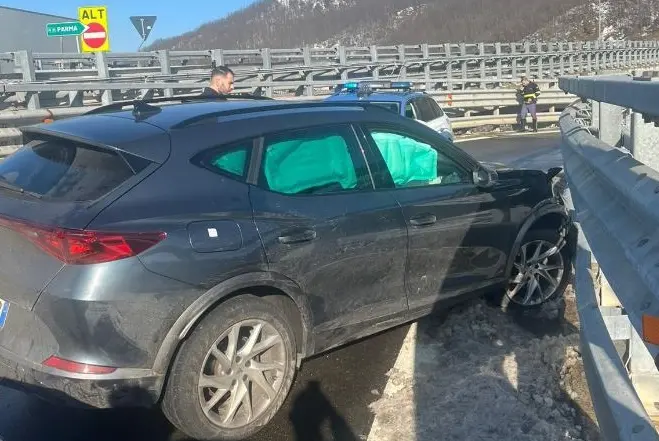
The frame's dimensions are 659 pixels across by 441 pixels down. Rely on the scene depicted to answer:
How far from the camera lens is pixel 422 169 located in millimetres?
5031

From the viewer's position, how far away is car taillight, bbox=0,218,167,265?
11.1ft

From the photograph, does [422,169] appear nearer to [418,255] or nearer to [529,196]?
[418,255]

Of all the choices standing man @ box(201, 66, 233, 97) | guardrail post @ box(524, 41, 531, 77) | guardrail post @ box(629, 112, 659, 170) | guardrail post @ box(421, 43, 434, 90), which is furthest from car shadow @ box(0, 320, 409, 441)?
guardrail post @ box(524, 41, 531, 77)

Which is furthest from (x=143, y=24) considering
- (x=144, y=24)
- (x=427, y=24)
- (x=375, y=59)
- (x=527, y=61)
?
(x=427, y=24)

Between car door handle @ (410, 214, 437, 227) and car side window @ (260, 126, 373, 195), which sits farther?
car door handle @ (410, 214, 437, 227)

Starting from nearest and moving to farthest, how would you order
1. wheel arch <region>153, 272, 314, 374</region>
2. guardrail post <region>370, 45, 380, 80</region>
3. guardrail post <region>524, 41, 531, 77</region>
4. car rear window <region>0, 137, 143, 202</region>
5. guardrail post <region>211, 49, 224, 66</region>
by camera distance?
wheel arch <region>153, 272, 314, 374</region> → car rear window <region>0, 137, 143, 202</region> → guardrail post <region>211, 49, 224, 66</region> → guardrail post <region>370, 45, 380, 80</region> → guardrail post <region>524, 41, 531, 77</region>

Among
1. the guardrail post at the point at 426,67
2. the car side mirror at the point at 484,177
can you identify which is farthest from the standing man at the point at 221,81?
the guardrail post at the point at 426,67

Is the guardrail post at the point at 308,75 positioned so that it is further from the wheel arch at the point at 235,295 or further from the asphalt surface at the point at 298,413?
the wheel arch at the point at 235,295

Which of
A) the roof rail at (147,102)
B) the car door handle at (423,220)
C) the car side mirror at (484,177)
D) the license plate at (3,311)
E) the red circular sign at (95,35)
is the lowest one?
the license plate at (3,311)

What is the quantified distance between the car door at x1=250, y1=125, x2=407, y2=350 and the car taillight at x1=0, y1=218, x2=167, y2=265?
2.23 ft

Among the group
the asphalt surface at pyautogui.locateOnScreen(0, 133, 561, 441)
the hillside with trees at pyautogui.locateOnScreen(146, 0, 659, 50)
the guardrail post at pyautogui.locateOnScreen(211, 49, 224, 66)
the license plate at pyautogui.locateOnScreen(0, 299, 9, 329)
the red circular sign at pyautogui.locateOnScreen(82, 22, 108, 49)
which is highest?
the hillside with trees at pyautogui.locateOnScreen(146, 0, 659, 50)

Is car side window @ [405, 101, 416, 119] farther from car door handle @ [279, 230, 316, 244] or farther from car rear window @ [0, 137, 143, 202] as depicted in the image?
car rear window @ [0, 137, 143, 202]

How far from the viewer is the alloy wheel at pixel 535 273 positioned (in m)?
5.61

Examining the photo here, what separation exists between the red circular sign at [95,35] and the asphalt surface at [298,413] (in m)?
13.3
